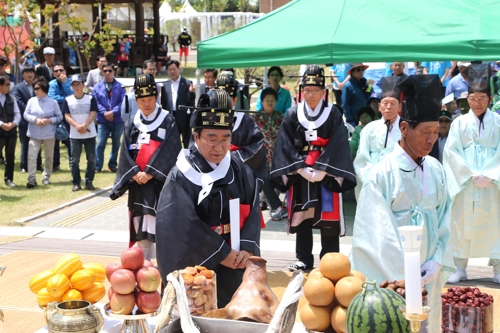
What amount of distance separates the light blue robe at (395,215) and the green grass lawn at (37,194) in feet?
22.1

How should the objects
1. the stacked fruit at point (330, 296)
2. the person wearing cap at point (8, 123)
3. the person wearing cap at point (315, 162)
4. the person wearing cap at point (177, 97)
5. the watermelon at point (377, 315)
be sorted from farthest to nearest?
the person wearing cap at point (177, 97), the person wearing cap at point (8, 123), the person wearing cap at point (315, 162), the stacked fruit at point (330, 296), the watermelon at point (377, 315)

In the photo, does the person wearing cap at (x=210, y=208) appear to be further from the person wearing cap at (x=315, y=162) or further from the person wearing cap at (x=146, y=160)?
the person wearing cap at (x=315, y=162)

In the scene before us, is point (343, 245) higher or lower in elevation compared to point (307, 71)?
lower

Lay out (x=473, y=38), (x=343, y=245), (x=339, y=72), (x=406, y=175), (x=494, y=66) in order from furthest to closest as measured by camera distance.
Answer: (x=339, y=72), (x=494, y=66), (x=343, y=245), (x=473, y=38), (x=406, y=175)

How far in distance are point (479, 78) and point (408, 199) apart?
3.30 metres

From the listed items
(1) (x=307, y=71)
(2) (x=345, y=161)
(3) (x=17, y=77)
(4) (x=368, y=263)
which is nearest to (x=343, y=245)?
(2) (x=345, y=161)

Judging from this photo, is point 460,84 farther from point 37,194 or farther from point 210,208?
point 210,208

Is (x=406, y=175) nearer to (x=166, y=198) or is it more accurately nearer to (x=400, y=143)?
(x=400, y=143)

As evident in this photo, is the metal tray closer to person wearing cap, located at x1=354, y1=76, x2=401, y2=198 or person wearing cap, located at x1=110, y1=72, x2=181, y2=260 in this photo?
person wearing cap, located at x1=110, y1=72, x2=181, y2=260

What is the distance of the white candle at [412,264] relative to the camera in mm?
2049

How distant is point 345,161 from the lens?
7176 mm

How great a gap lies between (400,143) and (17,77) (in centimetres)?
1404

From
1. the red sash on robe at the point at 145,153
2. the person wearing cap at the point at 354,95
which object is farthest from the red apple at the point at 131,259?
the person wearing cap at the point at 354,95

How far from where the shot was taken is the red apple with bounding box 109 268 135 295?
312cm
